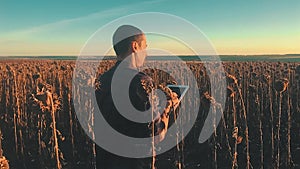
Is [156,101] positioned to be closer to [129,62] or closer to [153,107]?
[153,107]

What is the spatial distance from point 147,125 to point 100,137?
0.68 meters

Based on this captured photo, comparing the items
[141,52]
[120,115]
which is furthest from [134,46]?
[120,115]

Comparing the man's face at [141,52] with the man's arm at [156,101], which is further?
the man's face at [141,52]

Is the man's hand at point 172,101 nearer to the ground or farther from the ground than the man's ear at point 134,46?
nearer to the ground

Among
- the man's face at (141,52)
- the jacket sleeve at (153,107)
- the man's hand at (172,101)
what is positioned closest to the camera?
the jacket sleeve at (153,107)

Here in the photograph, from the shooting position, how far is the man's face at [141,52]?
334 centimetres

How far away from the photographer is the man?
3.14 m

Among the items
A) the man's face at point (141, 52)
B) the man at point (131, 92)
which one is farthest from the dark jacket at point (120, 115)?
the man's face at point (141, 52)

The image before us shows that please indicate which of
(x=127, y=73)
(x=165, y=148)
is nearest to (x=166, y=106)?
(x=127, y=73)

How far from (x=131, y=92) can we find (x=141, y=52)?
0.44 meters

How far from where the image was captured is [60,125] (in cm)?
937

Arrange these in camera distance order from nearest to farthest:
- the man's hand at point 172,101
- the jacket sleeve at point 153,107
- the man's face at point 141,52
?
the jacket sleeve at point 153,107 < the man's hand at point 172,101 < the man's face at point 141,52

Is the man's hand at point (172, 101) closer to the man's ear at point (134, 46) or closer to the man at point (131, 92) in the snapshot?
the man at point (131, 92)

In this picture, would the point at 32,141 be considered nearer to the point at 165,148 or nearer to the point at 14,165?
the point at 14,165
